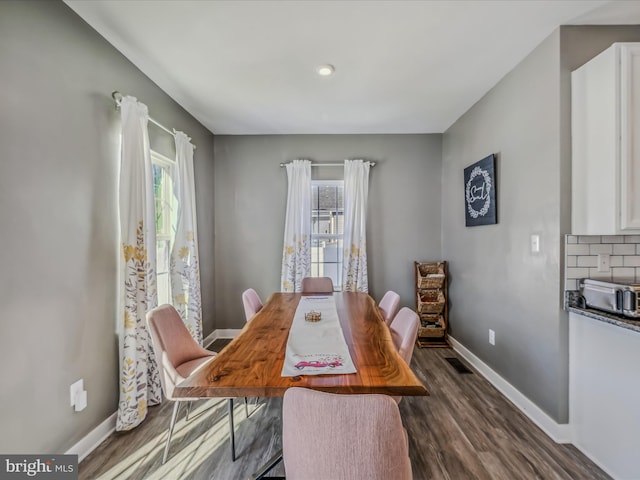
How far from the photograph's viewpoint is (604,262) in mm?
1772

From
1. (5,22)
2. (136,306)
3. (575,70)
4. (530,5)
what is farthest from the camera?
(136,306)

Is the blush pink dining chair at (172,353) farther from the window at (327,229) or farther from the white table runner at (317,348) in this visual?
the window at (327,229)

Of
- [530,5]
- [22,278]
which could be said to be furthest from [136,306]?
[530,5]

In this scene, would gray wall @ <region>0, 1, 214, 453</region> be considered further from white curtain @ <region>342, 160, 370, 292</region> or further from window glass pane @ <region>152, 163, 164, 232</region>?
white curtain @ <region>342, 160, 370, 292</region>

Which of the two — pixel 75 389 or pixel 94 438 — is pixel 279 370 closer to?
pixel 75 389

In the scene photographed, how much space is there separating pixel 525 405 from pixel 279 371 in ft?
6.63

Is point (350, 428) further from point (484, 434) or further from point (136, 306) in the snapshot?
point (136, 306)

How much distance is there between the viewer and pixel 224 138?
146 inches

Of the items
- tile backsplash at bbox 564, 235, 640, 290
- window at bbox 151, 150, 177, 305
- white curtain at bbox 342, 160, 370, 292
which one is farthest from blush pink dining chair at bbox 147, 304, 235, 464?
tile backsplash at bbox 564, 235, 640, 290

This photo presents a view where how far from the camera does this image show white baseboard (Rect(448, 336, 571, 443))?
1793mm

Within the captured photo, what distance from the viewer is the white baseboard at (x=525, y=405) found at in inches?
→ 70.6

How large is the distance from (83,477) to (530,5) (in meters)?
3.58

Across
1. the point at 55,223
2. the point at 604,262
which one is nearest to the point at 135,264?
the point at 55,223

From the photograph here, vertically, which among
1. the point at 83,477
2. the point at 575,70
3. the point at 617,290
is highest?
the point at 575,70
